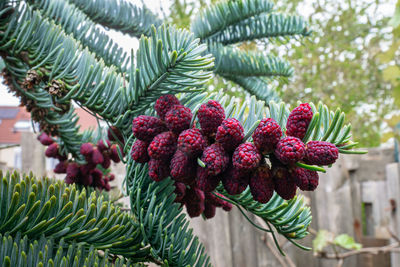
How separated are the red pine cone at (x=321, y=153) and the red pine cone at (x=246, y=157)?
1.8 inches

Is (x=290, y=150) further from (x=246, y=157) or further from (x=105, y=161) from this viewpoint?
(x=105, y=161)

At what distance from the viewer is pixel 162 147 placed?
12.5 inches

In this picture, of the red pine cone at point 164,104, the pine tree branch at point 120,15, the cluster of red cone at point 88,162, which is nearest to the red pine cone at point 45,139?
the cluster of red cone at point 88,162

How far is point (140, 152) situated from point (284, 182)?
142 mm

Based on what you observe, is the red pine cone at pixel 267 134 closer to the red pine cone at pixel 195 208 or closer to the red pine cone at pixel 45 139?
the red pine cone at pixel 195 208

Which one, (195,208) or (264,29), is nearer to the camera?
(195,208)

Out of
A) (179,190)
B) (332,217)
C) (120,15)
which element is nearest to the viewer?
(179,190)

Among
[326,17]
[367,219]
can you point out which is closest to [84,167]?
[367,219]

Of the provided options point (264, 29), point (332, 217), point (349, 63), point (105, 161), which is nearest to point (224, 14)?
point (264, 29)

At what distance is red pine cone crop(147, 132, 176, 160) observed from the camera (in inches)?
12.4

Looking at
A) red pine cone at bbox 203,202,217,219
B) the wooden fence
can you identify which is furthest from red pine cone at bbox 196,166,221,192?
the wooden fence

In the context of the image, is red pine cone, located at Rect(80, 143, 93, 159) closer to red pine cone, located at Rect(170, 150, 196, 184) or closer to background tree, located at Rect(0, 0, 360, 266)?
background tree, located at Rect(0, 0, 360, 266)

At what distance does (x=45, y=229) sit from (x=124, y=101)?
0.51 ft

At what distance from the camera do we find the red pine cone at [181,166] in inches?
12.0
